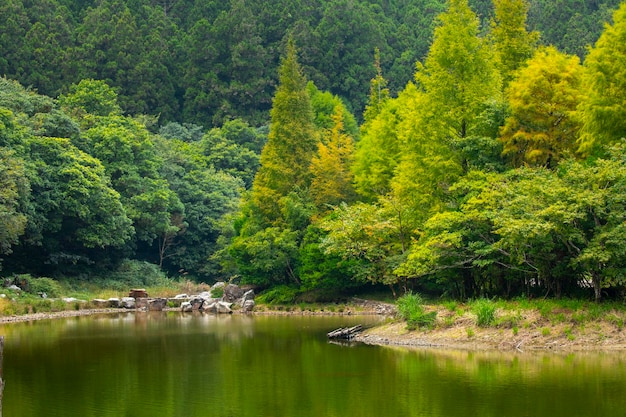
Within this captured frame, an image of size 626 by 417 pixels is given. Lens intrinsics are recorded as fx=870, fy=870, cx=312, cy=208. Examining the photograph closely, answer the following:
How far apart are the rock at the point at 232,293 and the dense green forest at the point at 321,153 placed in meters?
0.86

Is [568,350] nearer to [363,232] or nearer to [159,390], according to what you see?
[159,390]

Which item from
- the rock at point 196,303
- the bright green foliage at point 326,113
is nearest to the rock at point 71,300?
the rock at point 196,303

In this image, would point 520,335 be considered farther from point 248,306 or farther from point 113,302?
point 113,302

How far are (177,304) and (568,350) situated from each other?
1224 inches

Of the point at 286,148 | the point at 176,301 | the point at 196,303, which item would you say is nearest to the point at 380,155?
the point at 286,148

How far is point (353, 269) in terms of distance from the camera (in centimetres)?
3981

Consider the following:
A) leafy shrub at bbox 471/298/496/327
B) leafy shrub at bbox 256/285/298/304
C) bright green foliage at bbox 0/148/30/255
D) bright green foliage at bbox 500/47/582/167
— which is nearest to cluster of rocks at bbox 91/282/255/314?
leafy shrub at bbox 256/285/298/304

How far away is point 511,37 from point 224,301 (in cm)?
2171

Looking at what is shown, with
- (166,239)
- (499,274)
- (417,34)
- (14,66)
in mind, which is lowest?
(499,274)

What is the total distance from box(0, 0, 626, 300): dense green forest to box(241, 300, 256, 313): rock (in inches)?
67.5

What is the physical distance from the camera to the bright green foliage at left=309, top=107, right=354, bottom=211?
153 feet

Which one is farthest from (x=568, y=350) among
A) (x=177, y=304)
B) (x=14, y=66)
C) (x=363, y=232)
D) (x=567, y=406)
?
(x=14, y=66)

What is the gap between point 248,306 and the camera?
45812mm

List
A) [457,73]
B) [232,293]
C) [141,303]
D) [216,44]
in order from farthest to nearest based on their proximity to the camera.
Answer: [216,44]
[141,303]
[232,293]
[457,73]
